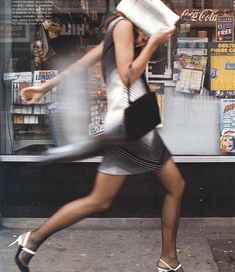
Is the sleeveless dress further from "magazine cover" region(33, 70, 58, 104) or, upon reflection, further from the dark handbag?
"magazine cover" region(33, 70, 58, 104)

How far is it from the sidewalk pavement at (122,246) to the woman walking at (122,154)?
958 millimetres

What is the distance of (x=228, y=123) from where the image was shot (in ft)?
18.6

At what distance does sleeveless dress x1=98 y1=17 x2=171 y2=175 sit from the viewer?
12.1 feet

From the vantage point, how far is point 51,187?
5.68 m

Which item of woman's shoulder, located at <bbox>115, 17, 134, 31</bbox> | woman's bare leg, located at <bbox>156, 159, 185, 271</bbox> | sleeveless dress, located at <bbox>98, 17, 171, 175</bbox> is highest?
woman's shoulder, located at <bbox>115, 17, 134, 31</bbox>

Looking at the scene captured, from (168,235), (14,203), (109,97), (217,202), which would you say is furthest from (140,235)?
(109,97)

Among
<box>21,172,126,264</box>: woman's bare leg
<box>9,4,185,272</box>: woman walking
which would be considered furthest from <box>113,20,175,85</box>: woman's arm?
<box>21,172,126,264</box>: woman's bare leg

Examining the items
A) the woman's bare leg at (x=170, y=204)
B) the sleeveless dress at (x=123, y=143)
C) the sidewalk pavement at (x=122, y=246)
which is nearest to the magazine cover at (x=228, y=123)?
the sidewalk pavement at (x=122, y=246)

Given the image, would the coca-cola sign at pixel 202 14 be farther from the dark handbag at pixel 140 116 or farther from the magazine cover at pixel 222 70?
the dark handbag at pixel 140 116

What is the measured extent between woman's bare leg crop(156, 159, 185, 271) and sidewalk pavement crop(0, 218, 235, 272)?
2.53 ft

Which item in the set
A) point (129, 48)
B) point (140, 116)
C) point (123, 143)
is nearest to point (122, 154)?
point (123, 143)

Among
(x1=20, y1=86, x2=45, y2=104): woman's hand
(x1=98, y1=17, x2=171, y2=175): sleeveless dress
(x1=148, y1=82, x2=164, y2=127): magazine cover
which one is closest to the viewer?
(x1=98, y1=17, x2=171, y2=175): sleeveless dress

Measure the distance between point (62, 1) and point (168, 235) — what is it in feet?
8.50

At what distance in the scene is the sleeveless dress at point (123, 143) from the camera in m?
3.70
